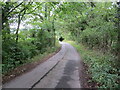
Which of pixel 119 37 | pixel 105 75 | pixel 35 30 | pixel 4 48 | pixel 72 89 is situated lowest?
pixel 72 89

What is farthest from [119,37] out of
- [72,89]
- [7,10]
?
[7,10]

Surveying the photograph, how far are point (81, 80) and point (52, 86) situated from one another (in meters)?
1.56

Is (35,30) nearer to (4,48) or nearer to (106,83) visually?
(4,48)

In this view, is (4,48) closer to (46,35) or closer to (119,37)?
(119,37)

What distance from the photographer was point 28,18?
1180cm

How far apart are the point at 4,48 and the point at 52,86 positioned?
4.80 metres

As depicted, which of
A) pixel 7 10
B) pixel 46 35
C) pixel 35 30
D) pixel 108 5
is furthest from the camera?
pixel 46 35

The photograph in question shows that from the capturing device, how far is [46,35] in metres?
15.5

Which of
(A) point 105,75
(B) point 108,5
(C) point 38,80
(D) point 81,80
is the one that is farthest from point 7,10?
(B) point 108,5

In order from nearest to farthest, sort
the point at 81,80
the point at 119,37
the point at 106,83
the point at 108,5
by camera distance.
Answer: the point at 106,83, the point at 81,80, the point at 119,37, the point at 108,5

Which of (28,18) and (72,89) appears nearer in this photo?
(72,89)

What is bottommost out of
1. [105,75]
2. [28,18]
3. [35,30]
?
[105,75]

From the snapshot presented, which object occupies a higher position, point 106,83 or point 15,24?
point 15,24

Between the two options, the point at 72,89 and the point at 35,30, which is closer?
the point at 72,89
